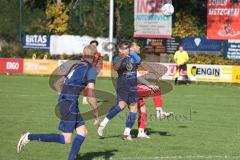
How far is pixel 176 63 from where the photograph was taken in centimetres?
3319

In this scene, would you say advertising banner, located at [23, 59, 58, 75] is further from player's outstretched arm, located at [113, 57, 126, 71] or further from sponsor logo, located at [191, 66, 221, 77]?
player's outstretched arm, located at [113, 57, 126, 71]

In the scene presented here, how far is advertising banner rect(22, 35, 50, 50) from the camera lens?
4428 cm

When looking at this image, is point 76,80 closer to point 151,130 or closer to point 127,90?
point 127,90

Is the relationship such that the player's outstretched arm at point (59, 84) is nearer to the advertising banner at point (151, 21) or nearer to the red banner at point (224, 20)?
the red banner at point (224, 20)

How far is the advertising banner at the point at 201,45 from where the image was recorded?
3675 cm

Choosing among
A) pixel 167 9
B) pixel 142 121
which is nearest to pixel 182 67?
pixel 167 9

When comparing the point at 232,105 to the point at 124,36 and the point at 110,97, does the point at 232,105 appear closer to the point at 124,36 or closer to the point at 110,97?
the point at 110,97

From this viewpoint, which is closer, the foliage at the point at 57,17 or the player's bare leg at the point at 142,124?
the player's bare leg at the point at 142,124

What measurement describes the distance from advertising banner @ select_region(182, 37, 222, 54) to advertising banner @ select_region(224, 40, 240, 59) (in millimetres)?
588

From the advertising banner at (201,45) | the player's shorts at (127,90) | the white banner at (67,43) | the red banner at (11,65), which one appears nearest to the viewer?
the player's shorts at (127,90)

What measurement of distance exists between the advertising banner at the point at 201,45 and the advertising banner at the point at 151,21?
118 centimetres

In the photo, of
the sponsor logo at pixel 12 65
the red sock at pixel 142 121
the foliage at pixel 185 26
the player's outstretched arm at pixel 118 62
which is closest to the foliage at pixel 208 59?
the foliage at pixel 185 26

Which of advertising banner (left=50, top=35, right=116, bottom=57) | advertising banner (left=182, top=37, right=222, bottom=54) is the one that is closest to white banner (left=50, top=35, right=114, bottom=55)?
advertising banner (left=50, top=35, right=116, bottom=57)

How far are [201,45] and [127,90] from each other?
25587mm
